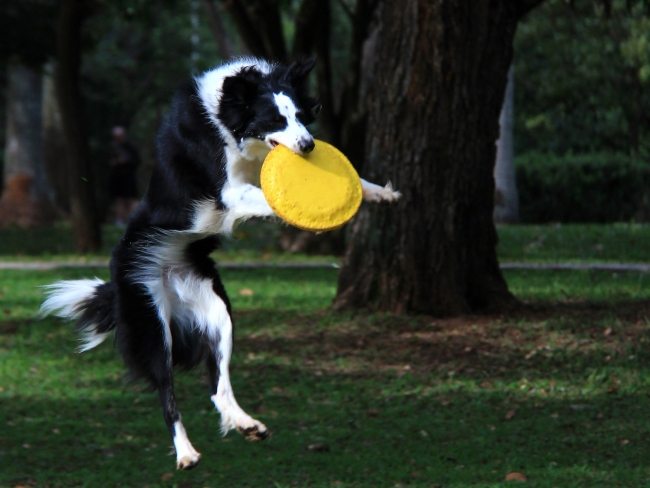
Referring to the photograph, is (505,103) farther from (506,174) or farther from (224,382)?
(224,382)

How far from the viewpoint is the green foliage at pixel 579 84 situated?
1105 inches

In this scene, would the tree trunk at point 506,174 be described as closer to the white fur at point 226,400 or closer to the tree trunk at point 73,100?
the tree trunk at point 73,100

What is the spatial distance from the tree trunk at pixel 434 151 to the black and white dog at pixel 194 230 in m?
4.64

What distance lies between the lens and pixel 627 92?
93.6 feet

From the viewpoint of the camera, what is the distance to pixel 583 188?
27469 mm

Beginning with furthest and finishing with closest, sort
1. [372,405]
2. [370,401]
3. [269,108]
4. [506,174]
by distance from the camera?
[506,174], [370,401], [372,405], [269,108]

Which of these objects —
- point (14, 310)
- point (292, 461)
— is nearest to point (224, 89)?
point (292, 461)

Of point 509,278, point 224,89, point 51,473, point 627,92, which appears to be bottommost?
point 51,473

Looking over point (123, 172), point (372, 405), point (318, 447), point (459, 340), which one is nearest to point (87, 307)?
point (318, 447)

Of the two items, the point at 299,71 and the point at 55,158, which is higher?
the point at 55,158

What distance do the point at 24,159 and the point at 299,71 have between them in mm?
21141

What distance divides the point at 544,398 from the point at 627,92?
2003cm

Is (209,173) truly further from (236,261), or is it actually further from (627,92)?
(627,92)

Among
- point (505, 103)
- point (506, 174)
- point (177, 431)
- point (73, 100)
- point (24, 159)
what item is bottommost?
point (177, 431)
